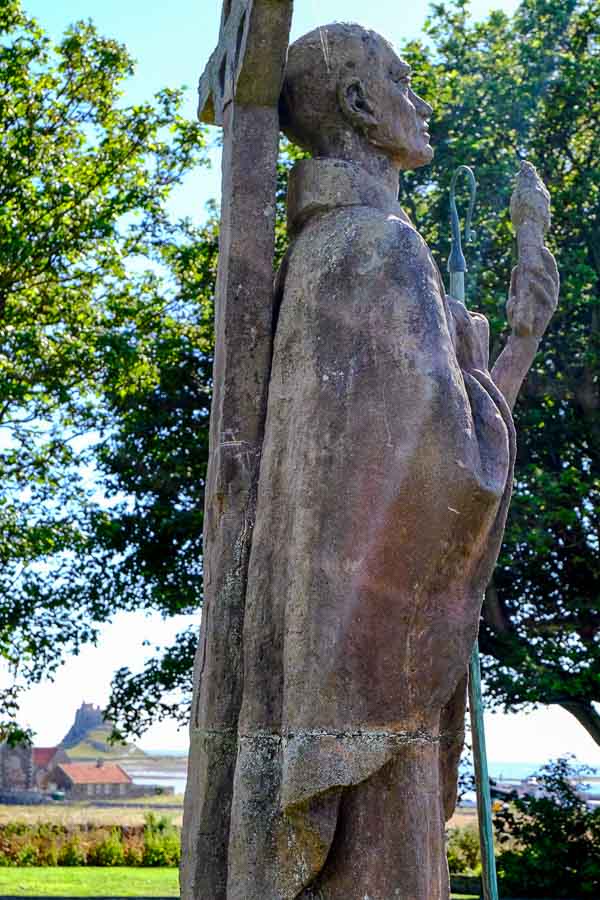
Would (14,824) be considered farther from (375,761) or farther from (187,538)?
(375,761)

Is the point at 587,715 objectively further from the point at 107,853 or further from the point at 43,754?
the point at 43,754

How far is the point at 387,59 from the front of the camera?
5.13m

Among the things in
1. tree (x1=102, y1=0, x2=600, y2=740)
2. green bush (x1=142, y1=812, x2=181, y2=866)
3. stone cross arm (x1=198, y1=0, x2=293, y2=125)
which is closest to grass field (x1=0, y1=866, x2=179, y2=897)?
green bush (x1=142, y1=812, x2=181, y2=866)

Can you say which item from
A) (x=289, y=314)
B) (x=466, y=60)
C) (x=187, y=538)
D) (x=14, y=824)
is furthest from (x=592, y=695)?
(x=289, y=314)

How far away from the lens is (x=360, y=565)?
415cm

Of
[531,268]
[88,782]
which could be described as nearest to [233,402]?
[531,268]

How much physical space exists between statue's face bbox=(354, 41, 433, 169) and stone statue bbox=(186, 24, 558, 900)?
0.99ft

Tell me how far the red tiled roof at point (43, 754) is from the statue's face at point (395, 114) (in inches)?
2180

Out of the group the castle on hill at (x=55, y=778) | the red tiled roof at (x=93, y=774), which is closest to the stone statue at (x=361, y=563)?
the castle on hill at (x=55, y=778)

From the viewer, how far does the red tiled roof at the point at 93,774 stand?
4988cm

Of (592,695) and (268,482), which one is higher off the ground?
(592,695)

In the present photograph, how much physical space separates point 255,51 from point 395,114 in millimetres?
631

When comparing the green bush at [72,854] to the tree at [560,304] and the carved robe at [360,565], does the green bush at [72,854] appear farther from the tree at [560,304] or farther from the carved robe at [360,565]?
the carved robe at [360,565]

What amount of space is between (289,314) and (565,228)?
16.4 m
